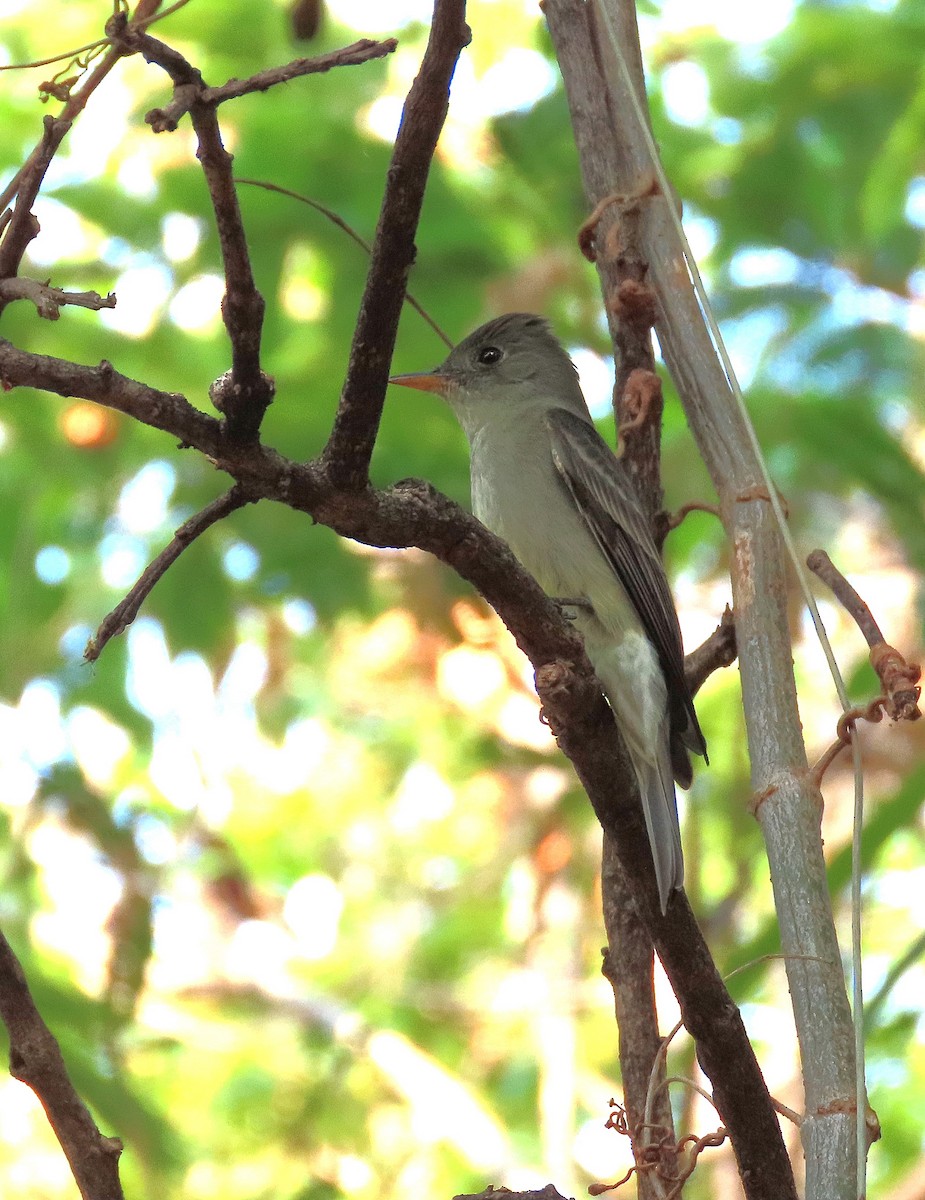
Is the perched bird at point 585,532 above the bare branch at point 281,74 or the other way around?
above

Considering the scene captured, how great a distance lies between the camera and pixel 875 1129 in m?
2.11

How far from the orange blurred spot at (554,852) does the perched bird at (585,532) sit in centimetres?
283

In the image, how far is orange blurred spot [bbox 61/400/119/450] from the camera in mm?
5371

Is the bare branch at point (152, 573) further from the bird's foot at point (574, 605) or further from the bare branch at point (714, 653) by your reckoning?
the bird's foot at point (574, 605)

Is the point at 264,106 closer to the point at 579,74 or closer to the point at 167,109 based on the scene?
the point at 579,74

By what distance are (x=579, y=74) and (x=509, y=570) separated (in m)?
1.76

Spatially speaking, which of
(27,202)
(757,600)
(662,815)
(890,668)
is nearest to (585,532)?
(662,815)

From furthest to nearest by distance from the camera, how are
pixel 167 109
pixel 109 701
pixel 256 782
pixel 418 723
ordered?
pixel 256 782 → pixel 418 723 → pixel 109 701 → pixel 167 109

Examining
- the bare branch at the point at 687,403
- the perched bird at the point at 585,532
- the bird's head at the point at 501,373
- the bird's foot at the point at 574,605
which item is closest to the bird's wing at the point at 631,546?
the perched bird at the point at 585,532

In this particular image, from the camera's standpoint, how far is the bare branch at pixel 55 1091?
1.87 m

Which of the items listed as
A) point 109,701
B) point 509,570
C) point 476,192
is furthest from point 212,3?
point 509,570

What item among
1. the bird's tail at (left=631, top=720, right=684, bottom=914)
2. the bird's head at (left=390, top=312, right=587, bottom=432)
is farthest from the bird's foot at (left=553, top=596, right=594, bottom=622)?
the bird's head at (left=390, top=312, right=587, bottom=432)

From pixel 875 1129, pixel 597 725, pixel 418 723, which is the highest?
pixel 418 723

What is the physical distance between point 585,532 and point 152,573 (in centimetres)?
229
